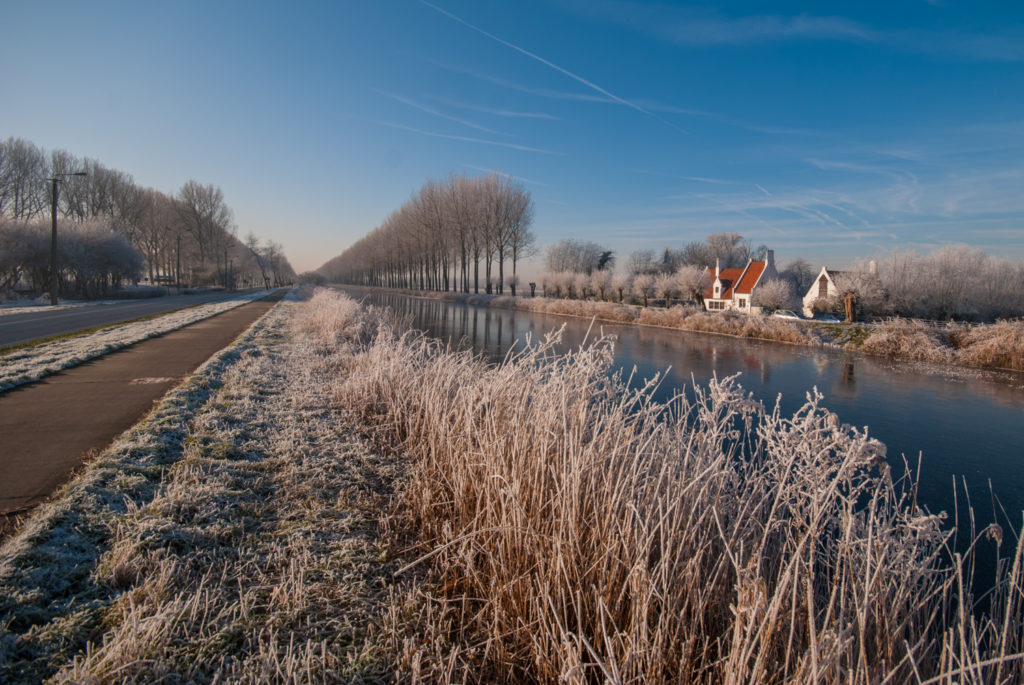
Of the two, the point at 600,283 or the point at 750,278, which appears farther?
the point at 600,283

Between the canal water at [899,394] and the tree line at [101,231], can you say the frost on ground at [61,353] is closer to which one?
the canal water at [899,394]

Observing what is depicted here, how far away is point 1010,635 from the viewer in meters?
2.39

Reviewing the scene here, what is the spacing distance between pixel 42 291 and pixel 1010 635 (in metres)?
40.8

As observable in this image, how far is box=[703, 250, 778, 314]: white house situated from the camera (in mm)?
32875

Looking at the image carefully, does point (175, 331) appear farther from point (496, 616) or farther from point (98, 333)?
point (496, 616)

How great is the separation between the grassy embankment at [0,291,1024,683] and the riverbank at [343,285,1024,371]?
10976 mm

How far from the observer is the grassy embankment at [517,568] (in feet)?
5.80

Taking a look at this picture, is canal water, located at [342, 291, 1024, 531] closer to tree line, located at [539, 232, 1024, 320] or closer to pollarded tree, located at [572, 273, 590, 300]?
tree line, located at [539, 232, 1024, 320]

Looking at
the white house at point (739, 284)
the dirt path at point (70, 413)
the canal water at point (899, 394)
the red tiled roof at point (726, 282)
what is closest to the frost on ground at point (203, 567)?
the dirt path at point (70, 413)

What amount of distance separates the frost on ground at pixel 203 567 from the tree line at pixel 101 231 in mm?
32596

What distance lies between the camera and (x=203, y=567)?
2607mm

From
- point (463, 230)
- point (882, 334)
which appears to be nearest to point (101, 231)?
point (463, 230)

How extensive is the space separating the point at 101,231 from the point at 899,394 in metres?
42.7

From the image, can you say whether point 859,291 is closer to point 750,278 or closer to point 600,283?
point 750,278
